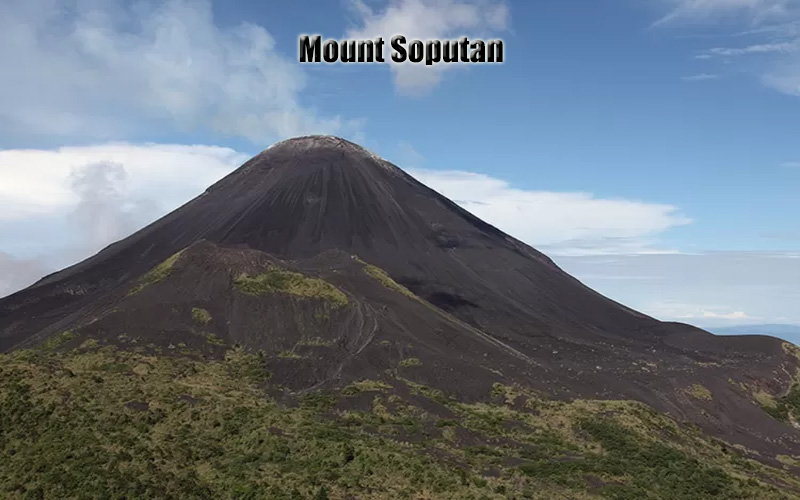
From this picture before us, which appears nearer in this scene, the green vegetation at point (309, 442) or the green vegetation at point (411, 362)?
the green vegetation at point (309, 442)

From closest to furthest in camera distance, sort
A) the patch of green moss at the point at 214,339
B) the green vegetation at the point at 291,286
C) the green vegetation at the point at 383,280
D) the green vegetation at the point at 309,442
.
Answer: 1. the green vegetation at the point at 309,442
2. the patch of green moss at the point at 214,339
3. the green vegetation at the point at 291,286
4. the green vegetation at the point at 383,280

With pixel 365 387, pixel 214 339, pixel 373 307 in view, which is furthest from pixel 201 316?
pixel 365 387

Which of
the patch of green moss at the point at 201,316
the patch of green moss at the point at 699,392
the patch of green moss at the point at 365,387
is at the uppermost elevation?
the patch of green moss at the point at 201,316

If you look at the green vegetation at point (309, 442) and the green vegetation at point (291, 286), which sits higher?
the green vegetation at point (291, 286)

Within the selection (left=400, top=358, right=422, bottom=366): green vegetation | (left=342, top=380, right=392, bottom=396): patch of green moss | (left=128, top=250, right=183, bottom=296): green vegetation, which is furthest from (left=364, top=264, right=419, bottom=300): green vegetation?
(left=128, top=250, right=183, bottom=296): green vegetation

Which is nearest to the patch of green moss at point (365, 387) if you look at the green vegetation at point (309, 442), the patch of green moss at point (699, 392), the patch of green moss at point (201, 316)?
the green vegetation at point (309, 442)

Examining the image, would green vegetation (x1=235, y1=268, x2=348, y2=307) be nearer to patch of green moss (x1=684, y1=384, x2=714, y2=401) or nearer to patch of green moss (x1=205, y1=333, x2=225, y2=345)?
patch of green moss (x1=205, y1=333, x2=225, y2=345)

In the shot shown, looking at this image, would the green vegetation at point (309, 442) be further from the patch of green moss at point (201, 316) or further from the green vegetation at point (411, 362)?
the patch of green moss at point (201, 316)
